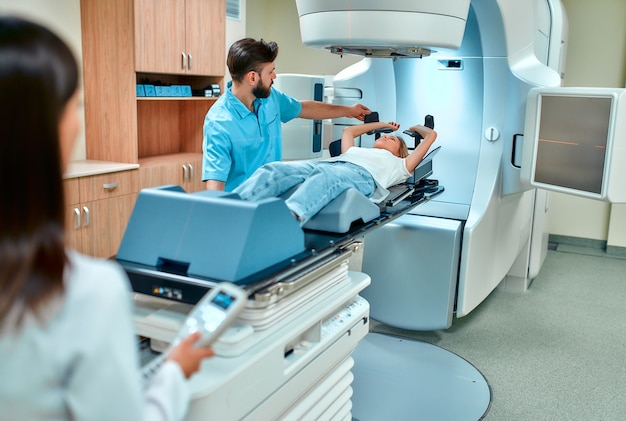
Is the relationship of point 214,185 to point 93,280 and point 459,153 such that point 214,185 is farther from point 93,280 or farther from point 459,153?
point 93,280

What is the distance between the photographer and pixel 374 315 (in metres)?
2.80

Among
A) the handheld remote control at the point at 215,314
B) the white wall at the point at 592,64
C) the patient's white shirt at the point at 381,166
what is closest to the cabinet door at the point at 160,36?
the white wall at the point at 592,64

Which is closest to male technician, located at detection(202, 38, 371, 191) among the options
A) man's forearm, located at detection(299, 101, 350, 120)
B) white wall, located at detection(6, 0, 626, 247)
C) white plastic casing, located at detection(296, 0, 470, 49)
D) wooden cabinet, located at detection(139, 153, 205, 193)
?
man's forearm, located at detection(299, 101, 350, 120)

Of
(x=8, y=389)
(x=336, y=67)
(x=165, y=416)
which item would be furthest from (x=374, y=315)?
(x=336, y=67)

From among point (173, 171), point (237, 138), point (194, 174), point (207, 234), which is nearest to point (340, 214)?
point (207, 234)

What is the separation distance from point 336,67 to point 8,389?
469cm

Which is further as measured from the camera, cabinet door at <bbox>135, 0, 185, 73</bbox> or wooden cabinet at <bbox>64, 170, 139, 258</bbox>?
cabinet door at <bbox>135, 0, 185, 73</bbox>

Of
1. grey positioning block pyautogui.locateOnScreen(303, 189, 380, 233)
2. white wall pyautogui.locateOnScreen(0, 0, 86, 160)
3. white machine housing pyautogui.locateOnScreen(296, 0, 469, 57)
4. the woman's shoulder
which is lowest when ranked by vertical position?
grey positioning block pyautogui.locateOnScreen(303, 189, 380, 233)

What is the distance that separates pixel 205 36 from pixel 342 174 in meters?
2.41

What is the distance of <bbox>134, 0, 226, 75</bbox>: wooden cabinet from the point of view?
3482mm

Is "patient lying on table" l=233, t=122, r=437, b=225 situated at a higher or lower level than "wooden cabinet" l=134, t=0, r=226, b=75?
lower

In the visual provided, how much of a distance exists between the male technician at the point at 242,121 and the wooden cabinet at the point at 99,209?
1.10 meters

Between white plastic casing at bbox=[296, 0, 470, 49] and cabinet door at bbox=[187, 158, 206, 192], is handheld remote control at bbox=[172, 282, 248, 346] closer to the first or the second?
white plastic casing at bbox=[296, 0, 470, 49]

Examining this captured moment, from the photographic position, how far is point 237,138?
234 centimetres
